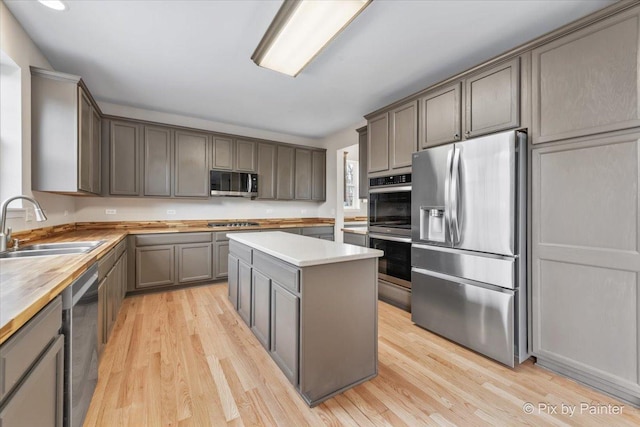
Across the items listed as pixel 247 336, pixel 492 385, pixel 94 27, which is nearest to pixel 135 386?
pixel 247 336

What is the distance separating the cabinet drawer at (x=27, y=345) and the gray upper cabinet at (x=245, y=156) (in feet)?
11.9

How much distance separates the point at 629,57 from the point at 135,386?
3.76 metres

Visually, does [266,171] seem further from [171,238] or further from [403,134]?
[403,134]

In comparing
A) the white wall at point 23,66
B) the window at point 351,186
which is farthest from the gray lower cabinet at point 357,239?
the white wall at point 23,66

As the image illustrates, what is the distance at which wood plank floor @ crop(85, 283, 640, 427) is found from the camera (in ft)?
5.06

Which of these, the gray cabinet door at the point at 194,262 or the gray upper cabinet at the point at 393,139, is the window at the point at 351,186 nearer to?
the gray upper cabinet at the point at 393,139

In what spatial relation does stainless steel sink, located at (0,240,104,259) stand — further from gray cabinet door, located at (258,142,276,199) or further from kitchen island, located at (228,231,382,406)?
gray cabinet door, located at (258,142,276,199)

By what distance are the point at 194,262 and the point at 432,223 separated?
3.25 m

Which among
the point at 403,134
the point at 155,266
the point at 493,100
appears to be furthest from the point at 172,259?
the point at 493,100

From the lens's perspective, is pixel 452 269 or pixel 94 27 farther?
pixel 452 269

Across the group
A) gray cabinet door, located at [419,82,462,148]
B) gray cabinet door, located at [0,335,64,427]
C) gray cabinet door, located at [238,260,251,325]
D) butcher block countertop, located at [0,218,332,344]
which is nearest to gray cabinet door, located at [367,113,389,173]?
gray cabinet door, located at [419,82,462,148]

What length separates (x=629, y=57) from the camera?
163cm

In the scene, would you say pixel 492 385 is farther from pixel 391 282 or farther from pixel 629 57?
pixel 629 57

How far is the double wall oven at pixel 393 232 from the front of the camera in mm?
3012
